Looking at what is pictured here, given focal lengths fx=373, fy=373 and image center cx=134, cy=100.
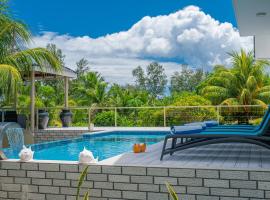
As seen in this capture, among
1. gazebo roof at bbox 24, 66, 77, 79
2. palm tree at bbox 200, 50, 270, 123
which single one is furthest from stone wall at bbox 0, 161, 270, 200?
palm tree at bbox 200, 50, 270, 123

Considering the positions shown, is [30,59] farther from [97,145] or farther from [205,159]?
[205,159]

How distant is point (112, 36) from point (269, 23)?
5115cm

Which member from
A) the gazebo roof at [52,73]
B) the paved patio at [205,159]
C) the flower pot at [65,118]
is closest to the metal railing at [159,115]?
the flower pot at [65,118]

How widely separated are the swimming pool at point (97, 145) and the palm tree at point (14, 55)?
72.1 inches

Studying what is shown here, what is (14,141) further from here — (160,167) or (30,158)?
(160,167)

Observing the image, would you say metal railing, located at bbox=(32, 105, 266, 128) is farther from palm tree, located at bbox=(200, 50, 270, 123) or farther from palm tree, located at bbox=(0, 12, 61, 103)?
palm tree, located at bbox=(0, 12, 61, 103)

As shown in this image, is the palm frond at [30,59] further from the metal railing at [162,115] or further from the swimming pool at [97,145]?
the swimming pool at [97,145]

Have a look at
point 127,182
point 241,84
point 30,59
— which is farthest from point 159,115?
point 127,182

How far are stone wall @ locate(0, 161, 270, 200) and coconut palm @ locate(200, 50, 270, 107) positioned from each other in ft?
52.6

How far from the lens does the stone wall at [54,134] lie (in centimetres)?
1293

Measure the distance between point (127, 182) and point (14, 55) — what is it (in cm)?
761

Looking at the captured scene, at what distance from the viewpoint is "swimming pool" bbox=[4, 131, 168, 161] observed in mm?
8719

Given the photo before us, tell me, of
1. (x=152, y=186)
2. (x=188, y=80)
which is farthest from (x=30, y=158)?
(x=188, y=80)

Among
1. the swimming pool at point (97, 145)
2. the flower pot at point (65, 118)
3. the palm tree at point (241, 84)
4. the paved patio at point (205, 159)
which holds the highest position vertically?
the palm tree at point (241, 84)
